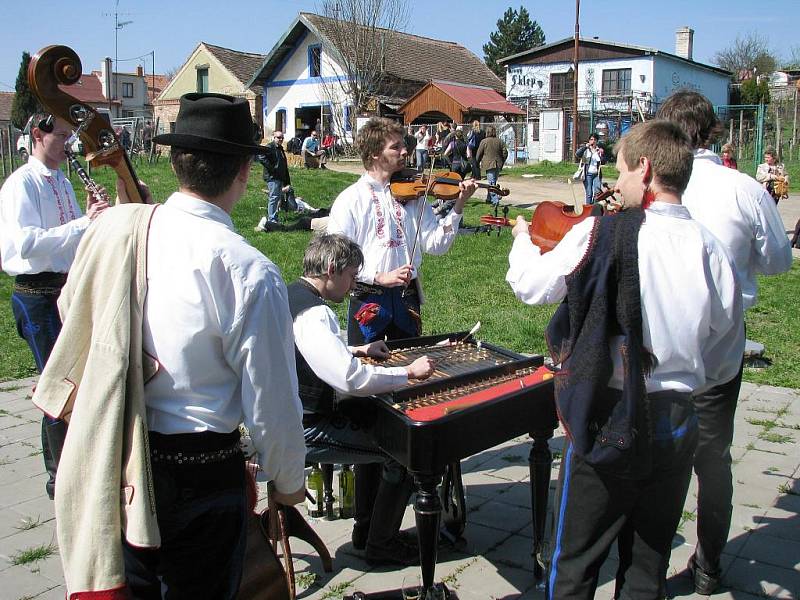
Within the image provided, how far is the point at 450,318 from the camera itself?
8.60 meters

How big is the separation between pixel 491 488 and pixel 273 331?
9.39 ft

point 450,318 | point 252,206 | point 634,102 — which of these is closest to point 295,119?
point 634,102

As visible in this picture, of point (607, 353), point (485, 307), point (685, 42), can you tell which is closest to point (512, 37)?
point (685, 42)

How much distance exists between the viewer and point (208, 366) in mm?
2059

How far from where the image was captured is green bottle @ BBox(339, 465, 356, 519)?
164 inches

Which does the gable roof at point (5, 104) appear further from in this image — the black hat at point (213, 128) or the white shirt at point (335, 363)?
the black hat at point (213, 128)

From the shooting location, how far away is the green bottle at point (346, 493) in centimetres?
417

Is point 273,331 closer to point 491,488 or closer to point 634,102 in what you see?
point 491,488

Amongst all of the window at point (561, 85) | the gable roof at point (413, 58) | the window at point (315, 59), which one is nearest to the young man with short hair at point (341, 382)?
the gable roof at point (413, 58)

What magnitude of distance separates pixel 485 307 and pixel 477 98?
96.6 ft

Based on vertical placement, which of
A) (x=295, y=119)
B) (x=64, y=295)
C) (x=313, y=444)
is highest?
(x=295, y=119)

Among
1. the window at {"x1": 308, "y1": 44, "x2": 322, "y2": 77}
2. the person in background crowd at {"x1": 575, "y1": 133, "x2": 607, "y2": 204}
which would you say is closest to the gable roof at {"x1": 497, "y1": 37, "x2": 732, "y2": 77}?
the window at {"x1": 308, "y1": 44, "x2": 322, "y2": 77}

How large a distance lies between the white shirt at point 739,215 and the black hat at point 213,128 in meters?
2.02

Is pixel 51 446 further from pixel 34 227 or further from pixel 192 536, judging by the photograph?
pixel 192 536
